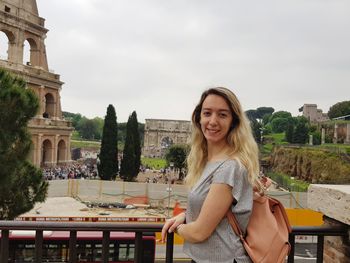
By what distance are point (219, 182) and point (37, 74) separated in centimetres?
3393

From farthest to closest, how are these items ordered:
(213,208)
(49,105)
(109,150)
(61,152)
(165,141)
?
(165,141) < (61,152) < (109,150) < (49,105) < (213,208)

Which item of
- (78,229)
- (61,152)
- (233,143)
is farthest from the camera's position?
(61,152)

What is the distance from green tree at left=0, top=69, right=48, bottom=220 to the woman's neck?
35.9 feet

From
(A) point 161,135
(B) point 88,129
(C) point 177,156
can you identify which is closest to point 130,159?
(C) point 177,156

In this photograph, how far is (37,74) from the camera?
33469mm

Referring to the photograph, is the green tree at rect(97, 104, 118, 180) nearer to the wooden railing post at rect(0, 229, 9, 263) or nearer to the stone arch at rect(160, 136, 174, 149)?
the wooden railing post at rect(0, 229, 9, 263)

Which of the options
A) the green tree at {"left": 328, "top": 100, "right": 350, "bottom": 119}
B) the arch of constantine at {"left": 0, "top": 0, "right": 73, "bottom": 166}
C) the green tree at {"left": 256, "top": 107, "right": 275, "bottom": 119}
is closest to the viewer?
the arch of constantine at {"left": 0, "top": 0, "right": 73, "bottom": 166}

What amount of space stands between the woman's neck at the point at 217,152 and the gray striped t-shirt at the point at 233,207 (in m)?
0.08

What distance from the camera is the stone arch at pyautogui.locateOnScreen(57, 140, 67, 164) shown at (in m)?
37.9

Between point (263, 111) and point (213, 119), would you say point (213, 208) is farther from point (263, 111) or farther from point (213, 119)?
point (263, 111)

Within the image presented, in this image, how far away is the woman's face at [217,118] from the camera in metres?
2.45

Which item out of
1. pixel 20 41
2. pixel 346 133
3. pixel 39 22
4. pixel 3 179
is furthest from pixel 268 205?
pixel 346 133

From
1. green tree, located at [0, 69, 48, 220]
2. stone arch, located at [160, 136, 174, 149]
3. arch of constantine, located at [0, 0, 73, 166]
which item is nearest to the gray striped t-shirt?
green tree, located at [0, 69, 48, 220]

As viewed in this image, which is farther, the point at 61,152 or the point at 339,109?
the point at 339,109
